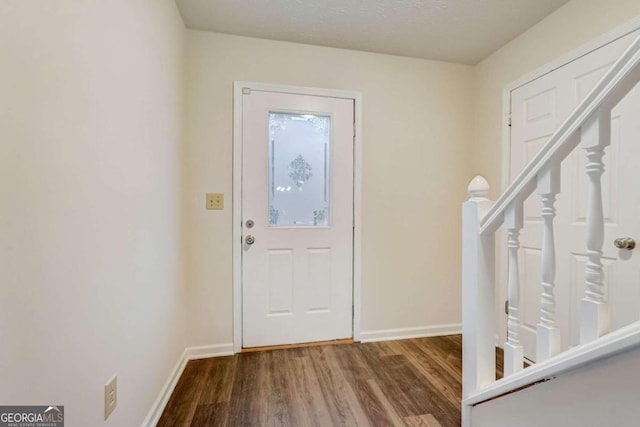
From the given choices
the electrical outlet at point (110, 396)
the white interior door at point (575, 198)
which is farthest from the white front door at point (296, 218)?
the white interior door at point (575, 198)

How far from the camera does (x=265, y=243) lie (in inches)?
84.7

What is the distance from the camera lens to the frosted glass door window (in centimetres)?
216

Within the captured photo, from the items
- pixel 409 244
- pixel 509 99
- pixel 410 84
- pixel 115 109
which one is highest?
pixel 410 84

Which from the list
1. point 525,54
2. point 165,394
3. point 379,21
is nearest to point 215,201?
point 165,394

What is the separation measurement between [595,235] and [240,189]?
1910 millimetres

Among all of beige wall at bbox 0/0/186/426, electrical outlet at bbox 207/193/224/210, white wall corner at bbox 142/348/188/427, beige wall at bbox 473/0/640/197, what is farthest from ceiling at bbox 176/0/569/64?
white wall corner at bbox 142/348/188/427

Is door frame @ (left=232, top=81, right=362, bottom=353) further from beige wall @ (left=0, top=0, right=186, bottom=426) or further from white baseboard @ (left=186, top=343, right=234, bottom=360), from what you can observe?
beige wall @ (left=0, top=0, right=186, bottom=426)

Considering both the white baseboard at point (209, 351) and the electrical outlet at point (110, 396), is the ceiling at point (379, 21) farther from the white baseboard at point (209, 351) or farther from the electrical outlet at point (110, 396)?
the white baseboard at point (209, 351)

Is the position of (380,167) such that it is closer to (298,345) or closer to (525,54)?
(525,54)

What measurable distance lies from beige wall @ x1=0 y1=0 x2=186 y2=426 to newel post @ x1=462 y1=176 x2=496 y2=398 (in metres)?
1.44

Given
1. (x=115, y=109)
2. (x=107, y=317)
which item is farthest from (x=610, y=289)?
(x=115, y=109)

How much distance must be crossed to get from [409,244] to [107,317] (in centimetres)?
208

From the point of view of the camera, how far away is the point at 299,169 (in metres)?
2.19

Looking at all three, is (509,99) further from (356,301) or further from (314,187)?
(356,301)
